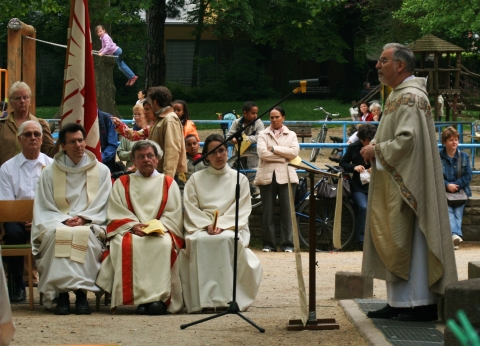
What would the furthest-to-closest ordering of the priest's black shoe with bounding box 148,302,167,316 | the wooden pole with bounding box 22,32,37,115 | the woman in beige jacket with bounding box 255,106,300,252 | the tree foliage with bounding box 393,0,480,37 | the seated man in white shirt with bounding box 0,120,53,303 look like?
the tree foliage with bounding box 393,0,480,37
the woman in beige jacket with bounding box 255,106,300,252
the wooden pole with bounding box 22,32,37,115
the seated man in white shirt with bounding box 0,120,53,303
the priest's black shoe with bounding box 148,302,167,316

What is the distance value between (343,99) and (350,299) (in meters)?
28.1

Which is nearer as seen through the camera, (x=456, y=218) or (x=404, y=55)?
(x=404, y=55)

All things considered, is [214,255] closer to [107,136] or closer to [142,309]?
[142,309]

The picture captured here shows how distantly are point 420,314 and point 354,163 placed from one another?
17.2 feet

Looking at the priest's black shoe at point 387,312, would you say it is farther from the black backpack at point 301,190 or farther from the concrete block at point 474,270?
the black backpack at point 301,190

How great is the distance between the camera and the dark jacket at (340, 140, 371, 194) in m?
11.7

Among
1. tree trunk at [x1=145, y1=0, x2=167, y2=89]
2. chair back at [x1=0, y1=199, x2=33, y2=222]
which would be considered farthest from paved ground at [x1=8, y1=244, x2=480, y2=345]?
tree trunk at [x1=145, y1=0, x2=167, y2=89]

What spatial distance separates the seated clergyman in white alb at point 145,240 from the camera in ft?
25.9

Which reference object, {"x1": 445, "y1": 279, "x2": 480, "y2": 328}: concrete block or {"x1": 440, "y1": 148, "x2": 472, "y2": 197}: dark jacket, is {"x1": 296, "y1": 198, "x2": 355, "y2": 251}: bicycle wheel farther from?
{"x1": 445, "y1": 279, "x2": 480, "y2": 328}: concrete block

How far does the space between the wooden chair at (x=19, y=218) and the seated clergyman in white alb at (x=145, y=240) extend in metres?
0.59

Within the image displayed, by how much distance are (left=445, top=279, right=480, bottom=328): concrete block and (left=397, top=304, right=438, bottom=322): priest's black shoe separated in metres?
1.50

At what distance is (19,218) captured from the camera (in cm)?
824

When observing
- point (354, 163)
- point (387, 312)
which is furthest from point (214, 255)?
point (354, 163)

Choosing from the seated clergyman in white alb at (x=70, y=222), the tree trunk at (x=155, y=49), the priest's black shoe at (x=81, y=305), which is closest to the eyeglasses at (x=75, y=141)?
the seated clergyman in white alb at (x=70, y=222)
